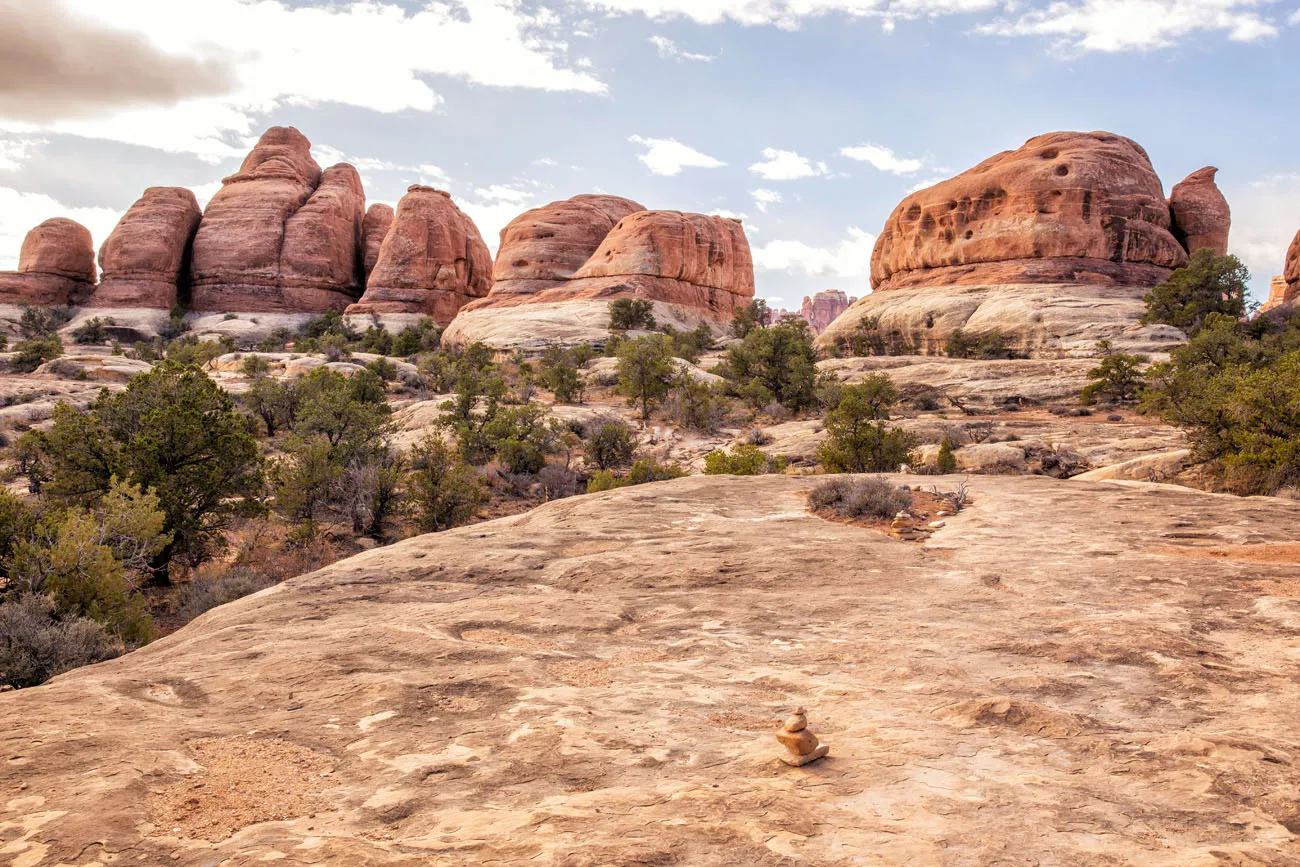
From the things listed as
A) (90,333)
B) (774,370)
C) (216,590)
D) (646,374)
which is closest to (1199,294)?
→ (774,370)

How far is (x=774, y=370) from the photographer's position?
Answer: 28672mm

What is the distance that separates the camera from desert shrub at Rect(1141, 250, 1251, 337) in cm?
3206

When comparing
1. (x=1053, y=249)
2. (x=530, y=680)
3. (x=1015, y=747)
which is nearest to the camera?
(x=1015, y=747)

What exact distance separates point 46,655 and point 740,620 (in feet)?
21.2

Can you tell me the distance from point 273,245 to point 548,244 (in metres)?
21.3

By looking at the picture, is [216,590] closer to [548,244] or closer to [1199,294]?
[1199,294]

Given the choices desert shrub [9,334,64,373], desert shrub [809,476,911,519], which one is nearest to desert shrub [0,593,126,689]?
desert shrub [809,476,911,519]

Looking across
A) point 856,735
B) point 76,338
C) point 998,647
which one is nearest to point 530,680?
point 856,735

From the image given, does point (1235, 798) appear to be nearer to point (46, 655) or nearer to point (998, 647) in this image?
point (998, 647)

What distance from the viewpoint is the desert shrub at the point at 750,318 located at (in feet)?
165

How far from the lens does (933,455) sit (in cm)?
1636

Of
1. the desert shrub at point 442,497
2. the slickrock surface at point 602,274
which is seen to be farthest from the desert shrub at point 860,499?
the slickrock surface at point 602,274

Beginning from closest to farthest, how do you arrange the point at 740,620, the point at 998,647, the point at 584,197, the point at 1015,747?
the point at 1015,747 → the point at 998,647 → the point at 740,620 → the point at 584,197

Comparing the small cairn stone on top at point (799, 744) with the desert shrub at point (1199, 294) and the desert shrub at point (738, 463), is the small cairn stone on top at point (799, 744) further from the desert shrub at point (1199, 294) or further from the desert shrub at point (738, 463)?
the desert shrub at point (1199, 294)
